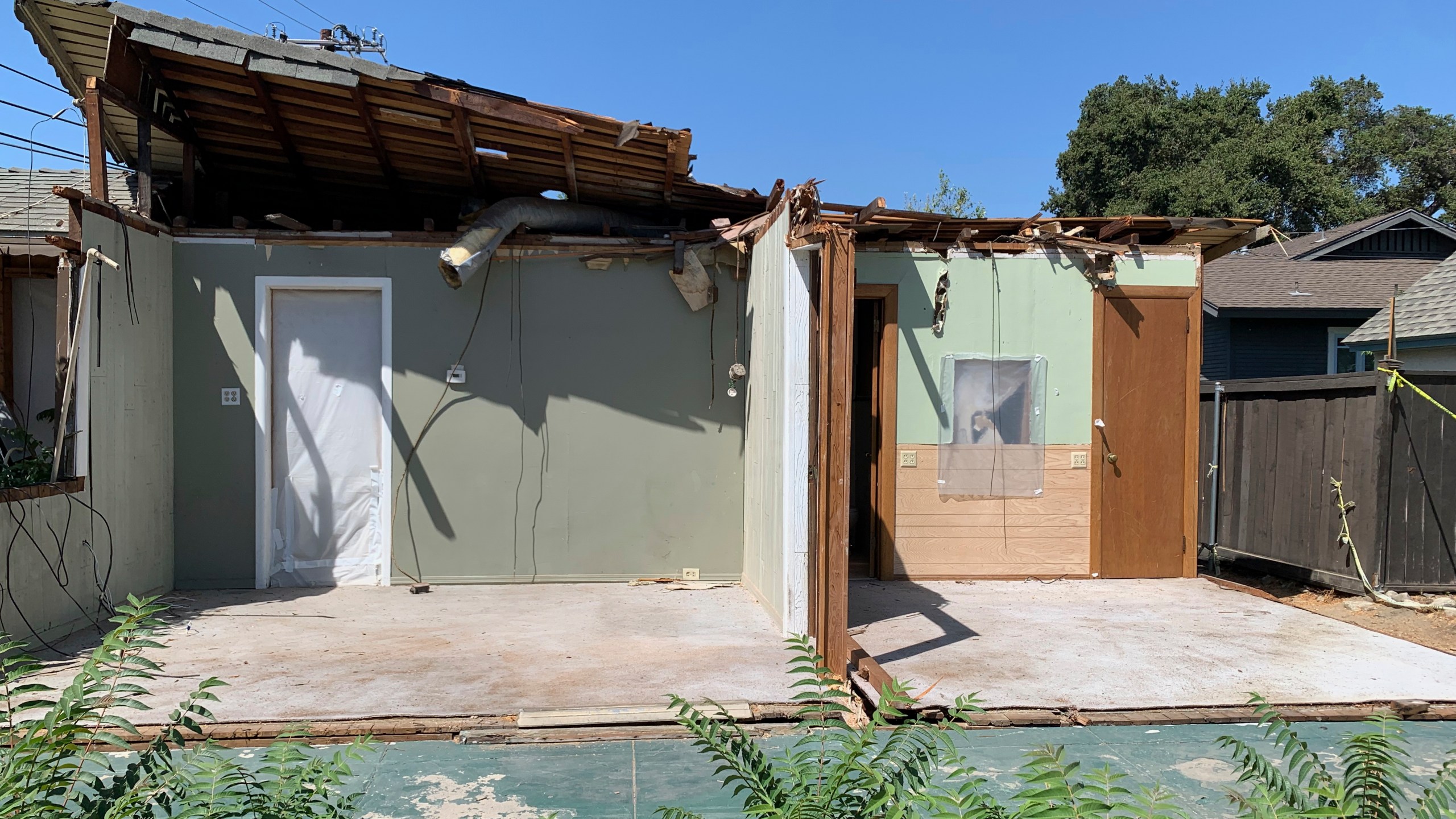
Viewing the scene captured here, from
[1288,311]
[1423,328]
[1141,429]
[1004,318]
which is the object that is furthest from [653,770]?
[1288,311]

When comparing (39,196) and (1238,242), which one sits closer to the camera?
(1238,242)

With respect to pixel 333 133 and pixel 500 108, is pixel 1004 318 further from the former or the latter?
pixel 333 133

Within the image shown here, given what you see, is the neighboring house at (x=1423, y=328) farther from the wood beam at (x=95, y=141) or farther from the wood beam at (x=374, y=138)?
the wood beam at (x=95, y=141)

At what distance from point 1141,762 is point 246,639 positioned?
496 centimetres

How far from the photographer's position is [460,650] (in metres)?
5.59

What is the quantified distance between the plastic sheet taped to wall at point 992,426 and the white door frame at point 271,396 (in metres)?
4.48

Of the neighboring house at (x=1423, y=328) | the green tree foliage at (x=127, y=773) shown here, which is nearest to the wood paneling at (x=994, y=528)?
the neighboring house at (x=1423, y=328)

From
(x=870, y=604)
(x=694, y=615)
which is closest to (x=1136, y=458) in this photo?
(x=870, y=604)

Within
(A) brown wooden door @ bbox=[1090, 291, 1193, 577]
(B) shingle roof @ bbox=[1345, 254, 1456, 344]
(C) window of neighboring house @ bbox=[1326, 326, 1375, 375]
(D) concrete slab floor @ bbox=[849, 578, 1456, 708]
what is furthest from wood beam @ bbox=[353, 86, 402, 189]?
(C) window of neighboring house @ bbox=[1326, 326, 1375, 375]

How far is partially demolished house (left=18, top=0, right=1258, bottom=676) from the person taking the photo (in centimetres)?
730

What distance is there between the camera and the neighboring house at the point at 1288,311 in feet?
47.2

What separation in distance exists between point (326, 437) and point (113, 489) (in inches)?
60.3

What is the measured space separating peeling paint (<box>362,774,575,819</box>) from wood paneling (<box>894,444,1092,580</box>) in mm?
4846

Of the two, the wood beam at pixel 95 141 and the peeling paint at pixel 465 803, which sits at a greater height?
the wood beam at pixel 95 141
